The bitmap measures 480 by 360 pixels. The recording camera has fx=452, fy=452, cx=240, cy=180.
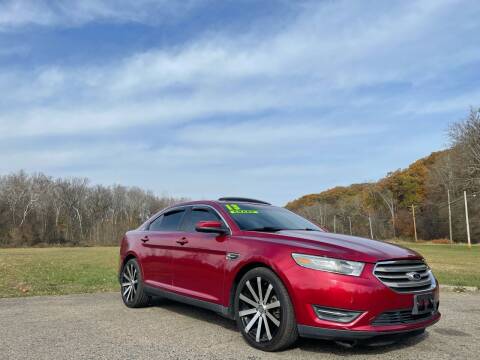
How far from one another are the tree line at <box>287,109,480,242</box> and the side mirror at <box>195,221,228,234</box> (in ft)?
177

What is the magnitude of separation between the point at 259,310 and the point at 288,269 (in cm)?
58

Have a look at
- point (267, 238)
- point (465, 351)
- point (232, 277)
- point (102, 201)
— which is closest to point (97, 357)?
point (232, 277)

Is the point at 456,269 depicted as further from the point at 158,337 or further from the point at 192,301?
the point at 158,337

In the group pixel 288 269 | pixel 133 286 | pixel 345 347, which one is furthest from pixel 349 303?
pixel 133 286

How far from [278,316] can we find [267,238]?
83cm

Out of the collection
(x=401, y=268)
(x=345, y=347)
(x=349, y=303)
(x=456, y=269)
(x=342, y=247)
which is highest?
(x=342, y=247)

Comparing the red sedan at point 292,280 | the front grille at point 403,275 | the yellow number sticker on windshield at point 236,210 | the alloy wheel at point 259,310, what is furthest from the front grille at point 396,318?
the yellow number sticker on windshield at point 236,210

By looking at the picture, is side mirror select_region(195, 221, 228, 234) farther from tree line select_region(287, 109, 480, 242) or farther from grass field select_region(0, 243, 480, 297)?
tree line select_region(287, 109, 480, 242)

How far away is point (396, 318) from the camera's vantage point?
13.6 ft

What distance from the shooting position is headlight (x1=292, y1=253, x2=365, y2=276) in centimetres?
415

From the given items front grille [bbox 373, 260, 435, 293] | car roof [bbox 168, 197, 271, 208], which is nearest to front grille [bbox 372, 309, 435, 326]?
front grille [bbox 373, 260, 435, 293]

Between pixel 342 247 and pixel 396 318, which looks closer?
pixel 396 318

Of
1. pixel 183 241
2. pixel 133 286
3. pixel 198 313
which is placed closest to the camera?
pixel 183 241

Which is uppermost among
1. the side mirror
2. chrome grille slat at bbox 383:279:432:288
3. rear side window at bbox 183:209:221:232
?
rear side window at bbox 183:209:221:232
